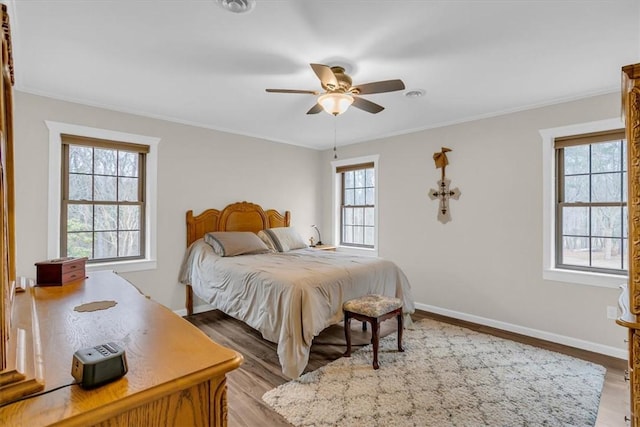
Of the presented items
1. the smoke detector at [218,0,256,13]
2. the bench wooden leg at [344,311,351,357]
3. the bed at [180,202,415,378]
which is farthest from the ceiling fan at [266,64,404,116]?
the bench wooden leg at [344,311,351,357]

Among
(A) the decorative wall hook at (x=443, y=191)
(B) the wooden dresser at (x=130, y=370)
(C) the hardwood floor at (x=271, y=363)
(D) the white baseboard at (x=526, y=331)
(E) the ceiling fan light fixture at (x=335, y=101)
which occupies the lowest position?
(C) the hardwood floor at (x=271, y=363)

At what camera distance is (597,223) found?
3.22 meters

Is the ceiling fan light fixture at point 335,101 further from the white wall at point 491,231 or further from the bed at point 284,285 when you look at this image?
the white wall at point 491,231

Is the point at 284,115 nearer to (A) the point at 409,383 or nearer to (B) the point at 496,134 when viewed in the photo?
(B) the point at 496,134

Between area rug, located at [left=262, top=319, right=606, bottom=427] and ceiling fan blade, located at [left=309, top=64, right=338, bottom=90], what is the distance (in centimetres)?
228

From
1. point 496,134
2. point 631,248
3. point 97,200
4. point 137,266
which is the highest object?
point 496,134

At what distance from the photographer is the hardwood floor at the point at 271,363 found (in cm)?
215

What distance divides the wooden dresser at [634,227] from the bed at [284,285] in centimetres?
189

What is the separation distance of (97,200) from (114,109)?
1.03m

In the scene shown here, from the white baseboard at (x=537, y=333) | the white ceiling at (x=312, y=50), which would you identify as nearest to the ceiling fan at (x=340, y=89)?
the white ceiling at (x=312, y=50)

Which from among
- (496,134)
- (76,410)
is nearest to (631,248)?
(76,410)

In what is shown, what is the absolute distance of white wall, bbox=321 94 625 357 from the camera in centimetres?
322

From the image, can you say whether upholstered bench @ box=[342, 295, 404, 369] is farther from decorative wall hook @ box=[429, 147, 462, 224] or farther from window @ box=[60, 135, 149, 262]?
window @ box=[60, 135, 149, 262]

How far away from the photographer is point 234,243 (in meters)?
4.01
